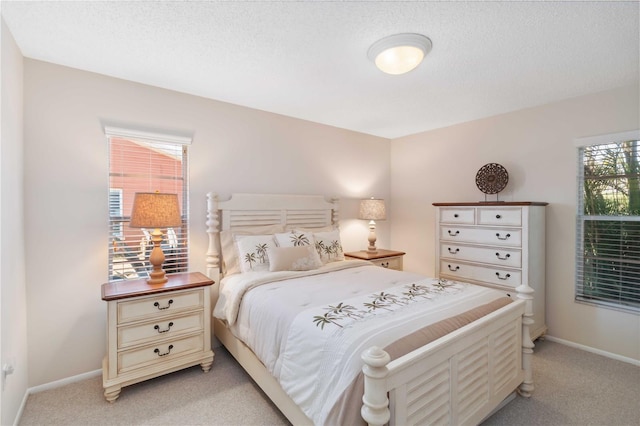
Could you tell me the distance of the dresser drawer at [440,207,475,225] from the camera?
3.28 metres

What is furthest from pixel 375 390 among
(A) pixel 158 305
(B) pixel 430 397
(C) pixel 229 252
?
(C) pixel 229 252

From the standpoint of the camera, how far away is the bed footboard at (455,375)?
1206mm

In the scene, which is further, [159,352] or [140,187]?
[140,187]

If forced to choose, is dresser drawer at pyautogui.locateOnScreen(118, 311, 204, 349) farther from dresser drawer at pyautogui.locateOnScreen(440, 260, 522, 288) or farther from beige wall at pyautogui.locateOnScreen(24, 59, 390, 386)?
dresser drawer at pyautogui.locateOnScreen(440, 260, 522, 288)

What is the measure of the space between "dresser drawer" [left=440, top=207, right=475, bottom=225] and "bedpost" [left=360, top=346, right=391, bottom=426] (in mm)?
2528

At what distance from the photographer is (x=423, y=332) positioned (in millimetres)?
1576

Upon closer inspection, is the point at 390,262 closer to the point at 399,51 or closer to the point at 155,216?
the point at 399,51

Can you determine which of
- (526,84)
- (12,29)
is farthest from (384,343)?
(12,29)

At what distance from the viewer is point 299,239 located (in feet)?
9.93

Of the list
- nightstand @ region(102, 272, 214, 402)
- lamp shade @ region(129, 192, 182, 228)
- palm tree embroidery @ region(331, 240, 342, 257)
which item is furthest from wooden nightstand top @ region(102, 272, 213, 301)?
palm tree embroidery @ region(331, 240, 342, 257)

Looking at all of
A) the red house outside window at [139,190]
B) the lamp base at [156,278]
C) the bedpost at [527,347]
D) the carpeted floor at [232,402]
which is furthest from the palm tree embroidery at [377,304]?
the red house outside window at [139,190]

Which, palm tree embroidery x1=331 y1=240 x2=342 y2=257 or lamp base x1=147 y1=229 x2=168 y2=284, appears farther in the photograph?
palm tree embroidery x1=331 y1=240 x2=342 y2=257

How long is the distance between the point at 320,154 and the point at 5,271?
2.93m

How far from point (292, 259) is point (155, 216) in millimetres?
1142
